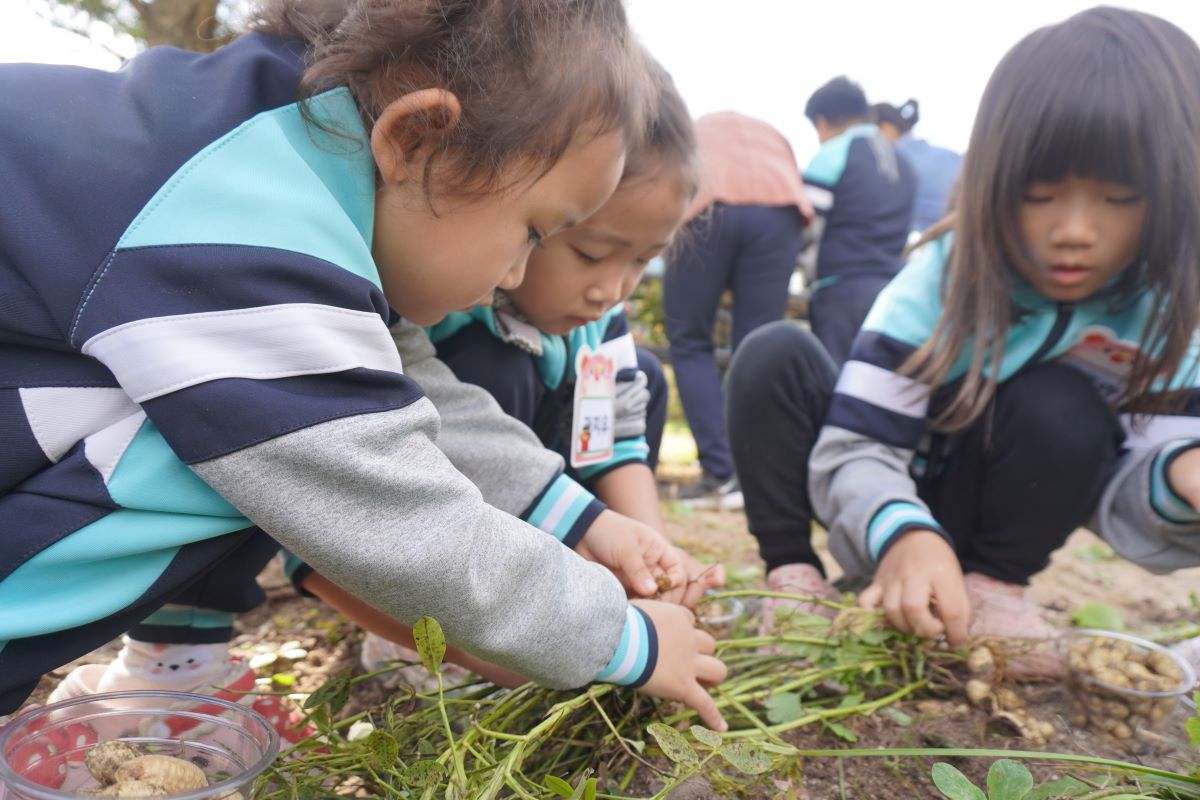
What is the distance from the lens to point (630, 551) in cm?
114

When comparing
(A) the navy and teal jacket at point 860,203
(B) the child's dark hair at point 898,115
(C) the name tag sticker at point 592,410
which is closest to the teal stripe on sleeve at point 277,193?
(C) the name tag sticker at point 592,410

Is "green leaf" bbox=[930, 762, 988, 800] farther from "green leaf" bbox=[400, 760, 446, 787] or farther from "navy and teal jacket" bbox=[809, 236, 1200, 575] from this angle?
"navy and teal jacket" bbox=[809, 236, 1200, 575]

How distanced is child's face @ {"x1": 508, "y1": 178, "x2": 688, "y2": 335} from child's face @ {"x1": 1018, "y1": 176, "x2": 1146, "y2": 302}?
586 millimetres

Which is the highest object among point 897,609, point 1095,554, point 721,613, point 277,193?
point 277,193

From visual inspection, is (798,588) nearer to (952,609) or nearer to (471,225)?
(952,609)

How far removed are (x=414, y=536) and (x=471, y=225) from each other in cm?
34

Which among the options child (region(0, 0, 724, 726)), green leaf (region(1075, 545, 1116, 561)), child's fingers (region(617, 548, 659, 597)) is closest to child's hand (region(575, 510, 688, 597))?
child's fingers (region(617, 548, 659, 597))

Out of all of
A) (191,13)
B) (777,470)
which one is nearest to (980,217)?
(777,470)

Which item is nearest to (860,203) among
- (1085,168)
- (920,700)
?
(1085,168)

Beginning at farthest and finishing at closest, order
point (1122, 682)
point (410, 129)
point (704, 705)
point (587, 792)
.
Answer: point (1122, 682), point (704, 705), point (410, 129), point (587, 792)

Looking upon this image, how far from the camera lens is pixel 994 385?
1482mm

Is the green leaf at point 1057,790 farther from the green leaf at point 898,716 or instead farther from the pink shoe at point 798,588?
the pink shoe at point 798,588

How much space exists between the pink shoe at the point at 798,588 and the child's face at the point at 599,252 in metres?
0.59

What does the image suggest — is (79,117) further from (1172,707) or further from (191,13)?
(191,13)
